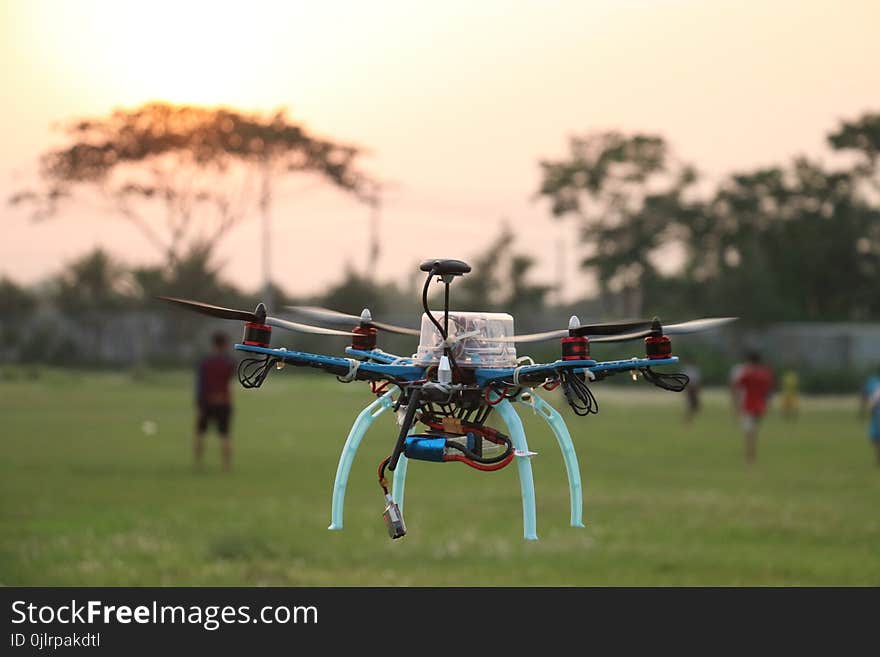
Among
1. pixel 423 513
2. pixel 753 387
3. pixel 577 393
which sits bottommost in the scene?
pixel 423 513

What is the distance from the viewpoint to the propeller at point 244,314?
2.83 meters

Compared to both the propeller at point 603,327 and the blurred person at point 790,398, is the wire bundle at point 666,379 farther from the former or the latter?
the blurred person at point 790,398

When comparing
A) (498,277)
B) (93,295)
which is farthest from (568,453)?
(93,295)

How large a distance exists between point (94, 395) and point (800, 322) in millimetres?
33624

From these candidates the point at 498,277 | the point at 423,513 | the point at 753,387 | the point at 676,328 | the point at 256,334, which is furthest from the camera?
the point at 423,513

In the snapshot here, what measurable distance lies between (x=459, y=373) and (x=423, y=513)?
36880 millimetres

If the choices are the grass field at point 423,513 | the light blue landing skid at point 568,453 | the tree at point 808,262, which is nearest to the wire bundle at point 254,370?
the light blue landing skid at point 568,453

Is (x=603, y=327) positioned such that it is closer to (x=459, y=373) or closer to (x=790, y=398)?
(x=459, y=373)

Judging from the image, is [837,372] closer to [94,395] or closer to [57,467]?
[94,395]

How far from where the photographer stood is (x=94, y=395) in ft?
227

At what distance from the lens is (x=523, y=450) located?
3.20 metres

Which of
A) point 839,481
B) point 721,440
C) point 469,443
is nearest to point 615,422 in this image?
point 721,440

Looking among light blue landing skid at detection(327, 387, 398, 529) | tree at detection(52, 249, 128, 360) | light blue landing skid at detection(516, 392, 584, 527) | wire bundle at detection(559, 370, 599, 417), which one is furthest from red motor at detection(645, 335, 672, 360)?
tree at detection(52, 249, 128, 360)

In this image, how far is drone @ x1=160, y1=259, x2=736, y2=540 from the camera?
2895mm
